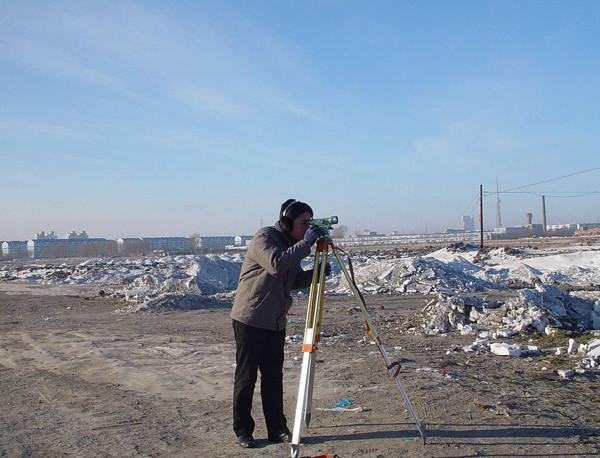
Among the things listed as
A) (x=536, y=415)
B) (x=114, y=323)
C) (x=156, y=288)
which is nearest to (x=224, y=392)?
(x=536, y=415)

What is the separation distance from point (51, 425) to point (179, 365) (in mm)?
2816

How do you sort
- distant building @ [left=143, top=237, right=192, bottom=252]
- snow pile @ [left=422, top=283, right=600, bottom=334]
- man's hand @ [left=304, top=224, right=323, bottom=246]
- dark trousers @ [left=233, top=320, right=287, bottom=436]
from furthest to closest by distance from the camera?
distant building @ [left=143, top=237, right=192, bottom=252] < snow pile @ [left=422, top=283, right=600, bottom=334] < dark trousers @ [left=233, top=320, right=287, bottom=436] < man's hand @ [left=304, top=224, right=323, bottom=246]

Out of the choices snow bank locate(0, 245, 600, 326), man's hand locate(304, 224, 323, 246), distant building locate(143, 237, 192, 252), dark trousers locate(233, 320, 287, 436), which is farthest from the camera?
distant building locate(143, 237, 192, 252)

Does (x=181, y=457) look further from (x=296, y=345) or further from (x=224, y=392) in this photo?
(x=296, y=345)

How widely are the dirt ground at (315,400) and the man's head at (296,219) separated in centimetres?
167

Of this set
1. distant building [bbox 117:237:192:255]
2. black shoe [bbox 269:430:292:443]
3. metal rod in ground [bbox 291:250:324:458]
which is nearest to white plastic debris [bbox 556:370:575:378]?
metal rod in ground [bbox 291:250:324:458]

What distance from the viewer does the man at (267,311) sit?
4082 mm

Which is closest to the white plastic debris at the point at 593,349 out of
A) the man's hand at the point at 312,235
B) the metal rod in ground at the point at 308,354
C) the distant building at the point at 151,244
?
the metal rod in ground at the point at 308,354

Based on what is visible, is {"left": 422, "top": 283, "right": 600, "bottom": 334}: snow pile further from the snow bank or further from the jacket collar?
the jacket collar

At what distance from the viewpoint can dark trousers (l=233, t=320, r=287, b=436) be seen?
13.6 feet

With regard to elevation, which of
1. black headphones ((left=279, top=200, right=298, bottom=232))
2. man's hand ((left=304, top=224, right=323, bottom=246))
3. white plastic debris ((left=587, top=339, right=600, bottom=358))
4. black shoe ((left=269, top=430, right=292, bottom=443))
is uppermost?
black headphones ((left=279, top=200, right=298, bottom=232))

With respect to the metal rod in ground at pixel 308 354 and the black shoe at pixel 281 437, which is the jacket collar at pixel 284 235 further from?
the black shoe at pixel 281 437

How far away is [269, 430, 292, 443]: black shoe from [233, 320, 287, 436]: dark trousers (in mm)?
25

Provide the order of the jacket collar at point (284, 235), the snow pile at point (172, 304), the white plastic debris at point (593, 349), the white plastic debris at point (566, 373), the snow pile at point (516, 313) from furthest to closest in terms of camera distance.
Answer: the snow pile at point (172, 304)
the snow pile at point (516, 313)
the white plastic debris at point (593, 349)
the white plastic debris at point (566, 373)
the jacket collar at point (284, 235)
